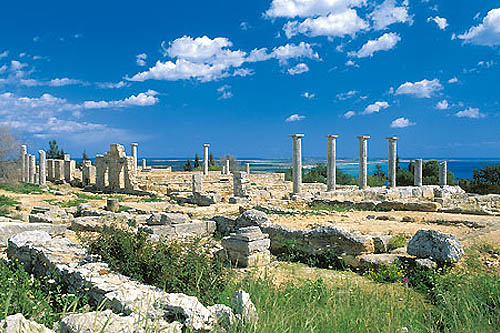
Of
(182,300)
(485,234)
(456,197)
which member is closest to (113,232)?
(182,300)

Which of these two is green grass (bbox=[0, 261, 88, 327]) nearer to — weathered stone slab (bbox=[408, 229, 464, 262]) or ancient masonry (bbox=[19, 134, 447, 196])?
weathered stone slab (bbox=[408, 229, 464, 262])

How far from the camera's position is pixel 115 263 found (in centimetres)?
646

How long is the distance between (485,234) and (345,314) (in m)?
8.16

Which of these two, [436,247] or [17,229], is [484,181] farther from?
[17,229]

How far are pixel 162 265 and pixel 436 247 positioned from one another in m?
5.38

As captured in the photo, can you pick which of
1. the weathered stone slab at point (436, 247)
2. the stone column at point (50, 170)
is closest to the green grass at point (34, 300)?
the weathered stone slab at point (436, 247)

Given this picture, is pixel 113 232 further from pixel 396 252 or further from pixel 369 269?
pixel 396 252

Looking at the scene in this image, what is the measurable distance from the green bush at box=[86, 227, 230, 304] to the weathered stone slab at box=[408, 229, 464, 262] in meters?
4.07

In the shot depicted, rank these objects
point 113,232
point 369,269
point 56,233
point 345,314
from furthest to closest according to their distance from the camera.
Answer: point 56,233 < point 369,269 < point 113,232 < point 345,314

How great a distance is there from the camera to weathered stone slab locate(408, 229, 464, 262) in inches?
295

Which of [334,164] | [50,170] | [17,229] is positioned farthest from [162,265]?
[50,170]

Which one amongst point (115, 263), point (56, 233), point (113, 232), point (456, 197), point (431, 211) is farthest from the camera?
point (456, 197)

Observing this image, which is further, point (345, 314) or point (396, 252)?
point (396, 252)

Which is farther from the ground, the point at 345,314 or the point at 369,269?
the point at 345,314
